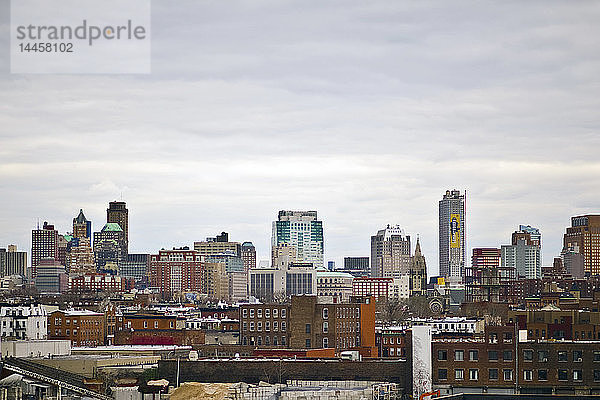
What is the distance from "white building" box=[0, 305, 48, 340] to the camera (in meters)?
126

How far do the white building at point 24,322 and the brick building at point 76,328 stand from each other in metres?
1.76

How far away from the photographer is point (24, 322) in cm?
13025

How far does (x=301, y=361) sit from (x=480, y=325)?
170 feet

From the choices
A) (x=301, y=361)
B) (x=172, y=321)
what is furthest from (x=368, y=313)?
(x=301, y=361)

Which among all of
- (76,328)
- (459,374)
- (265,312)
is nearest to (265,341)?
(265,312)

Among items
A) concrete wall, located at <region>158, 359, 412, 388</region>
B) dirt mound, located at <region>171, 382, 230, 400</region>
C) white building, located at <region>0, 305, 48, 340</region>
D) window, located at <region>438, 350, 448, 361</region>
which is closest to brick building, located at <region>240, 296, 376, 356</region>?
white building, located at <region>0, 305, 48, 340</region>

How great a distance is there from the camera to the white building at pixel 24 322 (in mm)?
125650

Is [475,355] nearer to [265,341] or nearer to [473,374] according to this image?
[473,374]

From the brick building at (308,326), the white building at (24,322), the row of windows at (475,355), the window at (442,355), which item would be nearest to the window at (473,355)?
the row of windows at (475,355)

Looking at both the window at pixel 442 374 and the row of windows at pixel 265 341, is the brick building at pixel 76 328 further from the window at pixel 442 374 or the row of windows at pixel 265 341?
the window at pixel 442 374

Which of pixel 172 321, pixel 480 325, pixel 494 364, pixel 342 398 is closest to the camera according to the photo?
pixel 342 398

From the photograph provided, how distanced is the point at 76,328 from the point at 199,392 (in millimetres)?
64479

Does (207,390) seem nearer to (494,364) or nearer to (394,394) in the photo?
(394,394)

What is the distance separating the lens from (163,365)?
294ft
